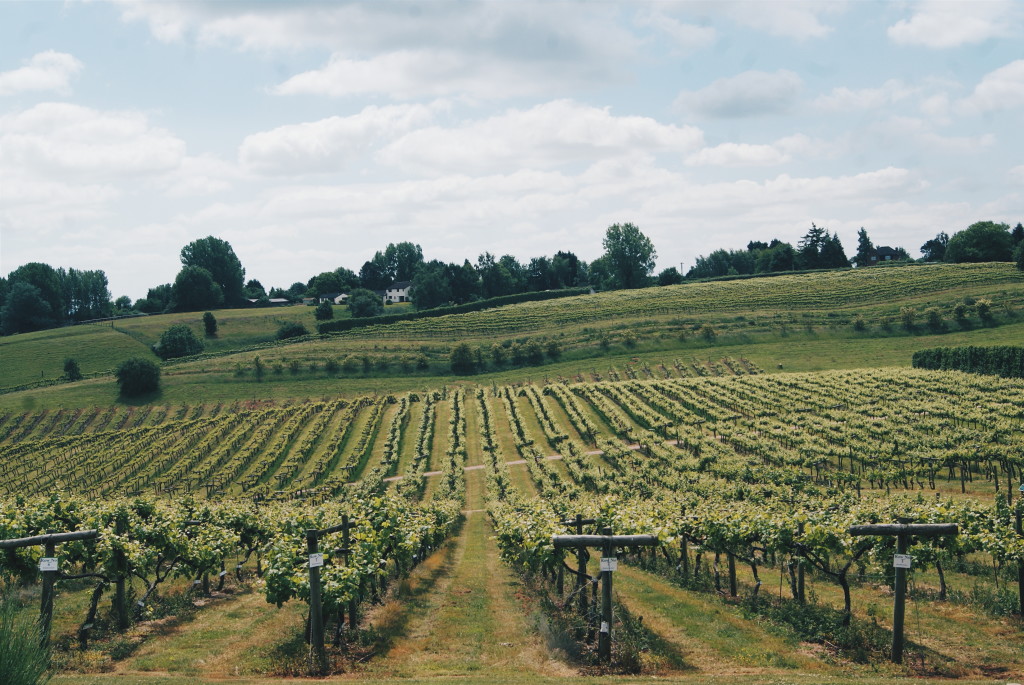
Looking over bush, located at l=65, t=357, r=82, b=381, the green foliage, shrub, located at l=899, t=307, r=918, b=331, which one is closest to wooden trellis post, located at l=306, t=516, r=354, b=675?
the green foliage

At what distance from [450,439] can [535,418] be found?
9566 millimetres

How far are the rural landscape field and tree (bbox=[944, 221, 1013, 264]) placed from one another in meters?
21.2

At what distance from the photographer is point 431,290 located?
13738 cm

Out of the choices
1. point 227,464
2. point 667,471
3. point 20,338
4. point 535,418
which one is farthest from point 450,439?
point 20,338

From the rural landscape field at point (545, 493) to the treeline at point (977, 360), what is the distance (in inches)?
122

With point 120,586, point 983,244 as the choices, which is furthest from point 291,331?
point 983,244

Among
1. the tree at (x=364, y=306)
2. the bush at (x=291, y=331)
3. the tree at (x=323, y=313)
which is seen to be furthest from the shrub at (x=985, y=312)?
the tree at (x=323, y=313)

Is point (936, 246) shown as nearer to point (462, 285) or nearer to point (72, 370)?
point (462, 285)

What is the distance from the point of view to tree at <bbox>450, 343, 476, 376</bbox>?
87.0m

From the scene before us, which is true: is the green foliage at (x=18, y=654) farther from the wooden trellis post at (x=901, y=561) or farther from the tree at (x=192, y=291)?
the tree at (x=192, y=291)

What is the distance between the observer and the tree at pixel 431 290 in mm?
137125

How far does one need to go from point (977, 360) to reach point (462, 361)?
174 feet

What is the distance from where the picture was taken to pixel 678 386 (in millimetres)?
67000

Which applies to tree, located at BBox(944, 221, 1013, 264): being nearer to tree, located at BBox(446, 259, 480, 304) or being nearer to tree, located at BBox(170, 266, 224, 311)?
tree, located at BBox(446, 259, 480, 304)
